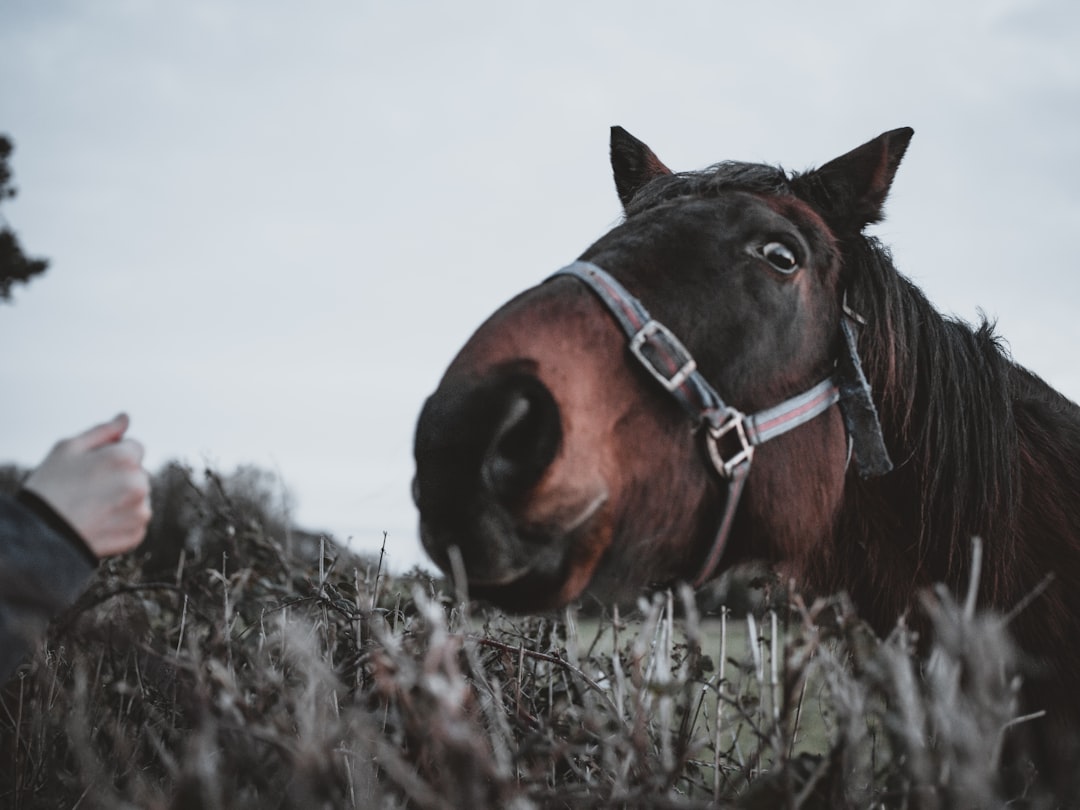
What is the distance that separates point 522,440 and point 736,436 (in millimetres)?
692

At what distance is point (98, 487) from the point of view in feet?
4.45

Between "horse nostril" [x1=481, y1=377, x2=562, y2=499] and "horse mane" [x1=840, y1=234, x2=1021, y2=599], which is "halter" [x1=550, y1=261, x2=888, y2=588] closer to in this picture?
"horse nostril" [x1=481, y1=377, x2=562, y2=499]

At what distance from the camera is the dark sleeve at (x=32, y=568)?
1140mm

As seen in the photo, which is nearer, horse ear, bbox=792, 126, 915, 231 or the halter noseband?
the halter noseband

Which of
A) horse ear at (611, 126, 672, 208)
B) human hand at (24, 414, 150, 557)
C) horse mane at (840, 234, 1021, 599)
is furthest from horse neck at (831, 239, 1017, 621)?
human hand at (24, 414, 150, 557)

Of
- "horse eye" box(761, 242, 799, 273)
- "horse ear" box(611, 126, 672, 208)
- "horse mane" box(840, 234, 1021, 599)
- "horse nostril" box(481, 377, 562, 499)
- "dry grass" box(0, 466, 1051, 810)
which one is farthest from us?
"horse ear" box(611, 126, 672, 208)

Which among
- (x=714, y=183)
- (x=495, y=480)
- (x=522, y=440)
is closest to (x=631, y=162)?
(x=714, y=183)

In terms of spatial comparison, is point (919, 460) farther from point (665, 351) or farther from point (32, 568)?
point (32, 568)

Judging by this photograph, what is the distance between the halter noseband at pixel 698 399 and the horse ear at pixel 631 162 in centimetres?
118

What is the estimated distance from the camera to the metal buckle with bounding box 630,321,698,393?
1.93 metres

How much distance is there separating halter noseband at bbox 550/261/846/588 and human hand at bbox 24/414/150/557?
3.81 ft

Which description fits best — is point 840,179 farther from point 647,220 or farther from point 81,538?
point 81,538

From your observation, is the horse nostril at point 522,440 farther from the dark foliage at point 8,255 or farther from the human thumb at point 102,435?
the dark foliage at point 8,255

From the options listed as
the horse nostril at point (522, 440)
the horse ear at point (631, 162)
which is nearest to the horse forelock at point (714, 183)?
the horse ear at point (631, 162)
